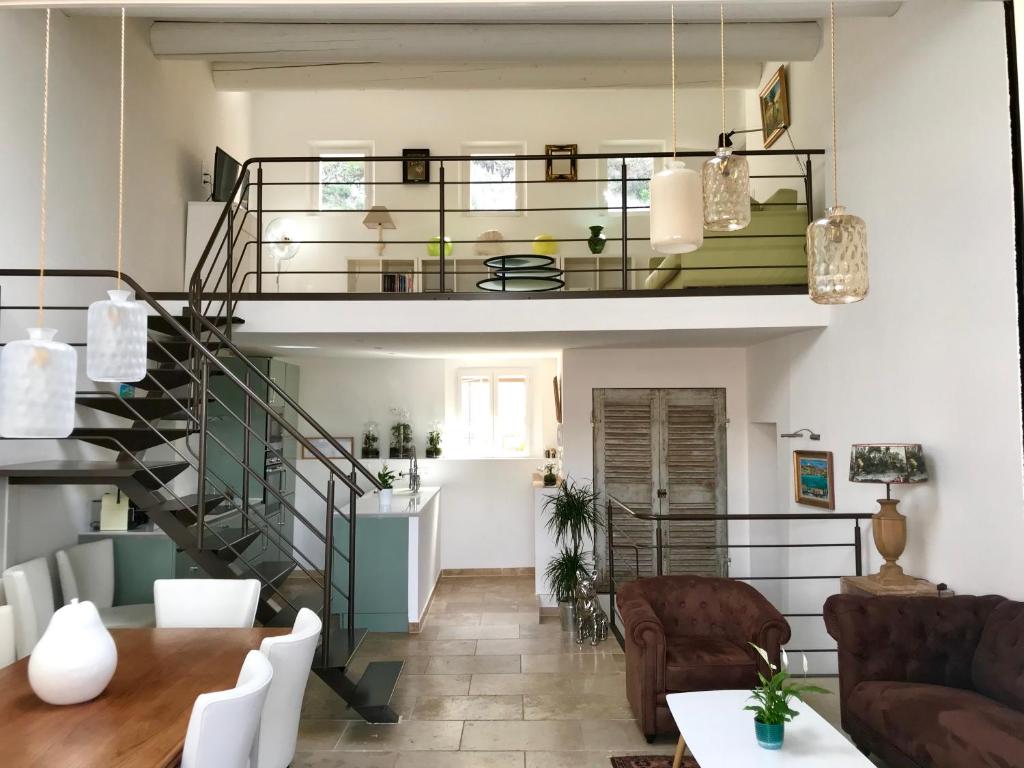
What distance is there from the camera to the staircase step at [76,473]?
3.58 m

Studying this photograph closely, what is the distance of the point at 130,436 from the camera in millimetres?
4227

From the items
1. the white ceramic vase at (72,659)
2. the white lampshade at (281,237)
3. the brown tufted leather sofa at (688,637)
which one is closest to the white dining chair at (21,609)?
the white ceramic vase at (72,659)

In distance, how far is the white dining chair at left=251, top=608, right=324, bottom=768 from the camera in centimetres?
238

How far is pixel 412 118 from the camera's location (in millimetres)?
8672

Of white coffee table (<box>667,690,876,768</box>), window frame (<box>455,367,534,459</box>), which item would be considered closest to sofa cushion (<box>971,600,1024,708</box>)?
white coffee table (<box>667,690,876,768</box>)

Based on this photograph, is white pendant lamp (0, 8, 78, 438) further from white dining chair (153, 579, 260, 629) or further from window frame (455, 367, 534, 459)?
window frame (455, 367, 534, 459)

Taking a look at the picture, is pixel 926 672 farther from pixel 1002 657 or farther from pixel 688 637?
pixel 688 637

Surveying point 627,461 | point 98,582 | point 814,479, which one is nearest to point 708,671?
point 814,479

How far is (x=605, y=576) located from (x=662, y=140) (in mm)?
5273

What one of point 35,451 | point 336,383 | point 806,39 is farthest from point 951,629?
point 336,383

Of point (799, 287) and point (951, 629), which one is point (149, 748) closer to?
point (951, 629)

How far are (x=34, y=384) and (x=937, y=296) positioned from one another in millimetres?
4086

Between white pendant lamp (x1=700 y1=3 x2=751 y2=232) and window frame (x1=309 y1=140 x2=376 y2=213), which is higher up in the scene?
window frame (x1=309 y1=140 x2=376 y2=213)

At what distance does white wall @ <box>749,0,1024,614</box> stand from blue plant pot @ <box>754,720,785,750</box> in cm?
149
